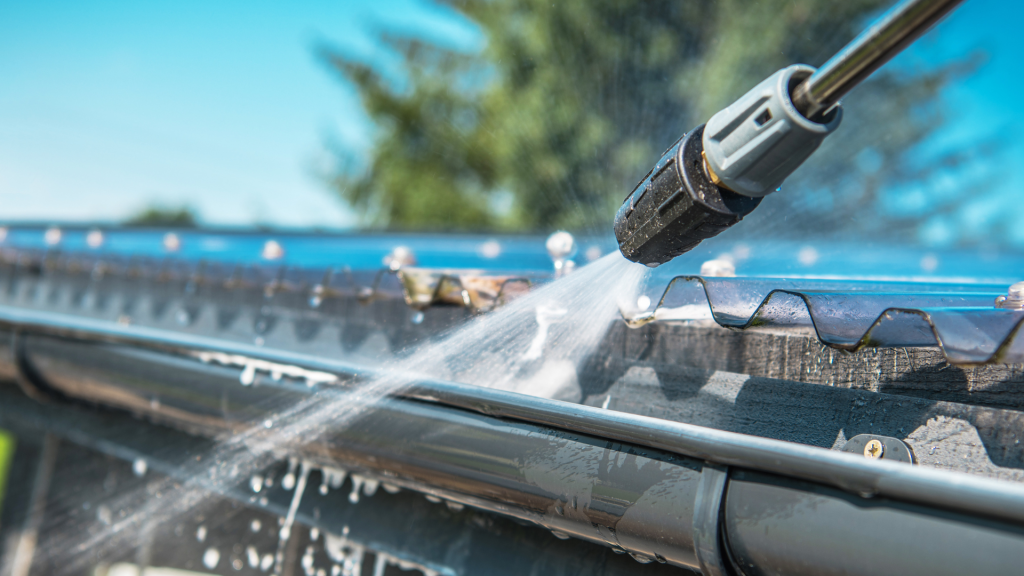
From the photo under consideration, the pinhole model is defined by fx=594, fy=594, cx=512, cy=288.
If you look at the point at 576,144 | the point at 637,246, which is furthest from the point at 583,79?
the point at 637,246

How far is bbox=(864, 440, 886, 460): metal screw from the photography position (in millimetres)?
962

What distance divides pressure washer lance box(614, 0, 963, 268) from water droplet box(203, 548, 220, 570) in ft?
6.48

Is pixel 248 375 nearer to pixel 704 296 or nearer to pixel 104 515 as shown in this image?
pixel 704 296

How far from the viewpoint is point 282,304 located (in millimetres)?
2311

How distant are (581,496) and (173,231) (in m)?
5.18

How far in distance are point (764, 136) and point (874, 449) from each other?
0.55 m

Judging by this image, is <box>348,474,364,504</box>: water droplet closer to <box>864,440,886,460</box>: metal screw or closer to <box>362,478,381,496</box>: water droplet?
<box>362,478,381,496</box>: water droplet

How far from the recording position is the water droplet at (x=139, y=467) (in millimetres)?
2489

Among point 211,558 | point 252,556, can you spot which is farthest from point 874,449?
point 211,558

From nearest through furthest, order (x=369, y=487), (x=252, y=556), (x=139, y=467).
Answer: (x=369, y=487) < (x=252, y=556) < (x=139, y=467)

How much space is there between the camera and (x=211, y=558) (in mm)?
2156

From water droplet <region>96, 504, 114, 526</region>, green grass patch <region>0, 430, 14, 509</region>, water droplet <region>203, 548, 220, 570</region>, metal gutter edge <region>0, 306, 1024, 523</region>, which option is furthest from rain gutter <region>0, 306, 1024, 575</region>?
green grass patch <region>0, 430, 14, 509</region>

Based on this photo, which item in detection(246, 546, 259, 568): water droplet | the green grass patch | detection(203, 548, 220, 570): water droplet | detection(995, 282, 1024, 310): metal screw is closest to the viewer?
detection(995, 282, 1024, 310): metal screw

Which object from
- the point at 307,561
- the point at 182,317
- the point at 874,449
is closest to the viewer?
the point at 874,449
